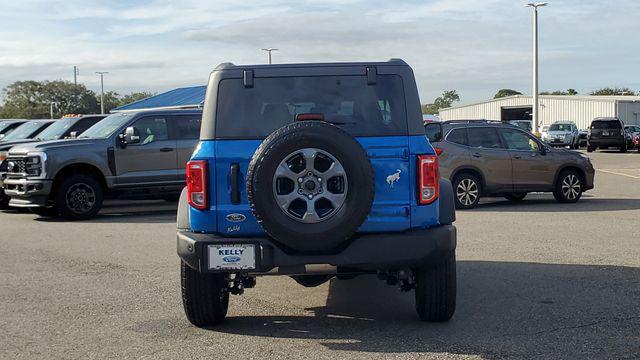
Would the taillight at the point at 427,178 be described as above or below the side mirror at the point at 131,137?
below

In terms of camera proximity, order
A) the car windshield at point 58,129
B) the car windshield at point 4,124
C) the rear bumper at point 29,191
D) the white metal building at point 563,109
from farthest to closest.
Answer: the white metal building at point 563,109
the car windshield at point 4,124
the car windshield at point 58,129
the rear bumper at point 29,191

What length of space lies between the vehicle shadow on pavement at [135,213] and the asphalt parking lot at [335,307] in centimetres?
252

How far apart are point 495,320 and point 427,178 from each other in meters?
1.38

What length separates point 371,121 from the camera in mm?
5801

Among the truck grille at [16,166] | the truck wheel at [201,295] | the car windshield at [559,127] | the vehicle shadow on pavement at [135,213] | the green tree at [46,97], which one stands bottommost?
the vehicle shadow on pavement at [135,213]

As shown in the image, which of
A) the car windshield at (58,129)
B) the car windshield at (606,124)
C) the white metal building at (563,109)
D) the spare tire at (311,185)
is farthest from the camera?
the white metal building at (563,109)

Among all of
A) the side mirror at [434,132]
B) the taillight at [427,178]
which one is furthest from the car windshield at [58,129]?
the taillight at [427,178]

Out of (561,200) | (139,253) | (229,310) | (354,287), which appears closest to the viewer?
(229,310)

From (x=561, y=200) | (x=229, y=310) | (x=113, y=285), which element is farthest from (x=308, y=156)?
(x=561, y=200)

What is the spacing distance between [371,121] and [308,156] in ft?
2.27

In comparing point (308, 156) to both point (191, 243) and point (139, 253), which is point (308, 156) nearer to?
point (191, 243)

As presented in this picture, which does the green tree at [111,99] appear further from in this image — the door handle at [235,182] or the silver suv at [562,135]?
the door handle at [235,182]

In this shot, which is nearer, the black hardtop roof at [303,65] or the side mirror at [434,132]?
the black hardtop roof at [303,65]

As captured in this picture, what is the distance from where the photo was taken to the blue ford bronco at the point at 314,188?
5344 mm
